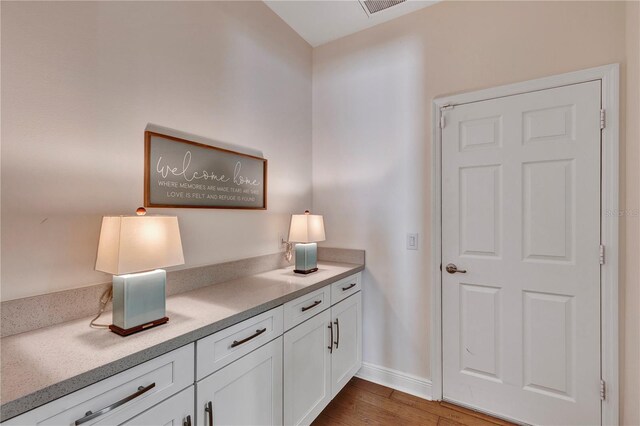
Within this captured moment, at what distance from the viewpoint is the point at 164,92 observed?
149cm

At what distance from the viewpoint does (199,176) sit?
1.64 meters

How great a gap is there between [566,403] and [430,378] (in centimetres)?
76

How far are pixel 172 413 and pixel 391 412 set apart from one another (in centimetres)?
151

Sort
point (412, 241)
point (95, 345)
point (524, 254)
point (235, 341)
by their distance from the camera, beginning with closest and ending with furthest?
point (95, 345)
point (235, 341)
point (524, 254)
point (412, 241)

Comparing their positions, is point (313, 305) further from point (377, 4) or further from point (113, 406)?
point (377, 4)

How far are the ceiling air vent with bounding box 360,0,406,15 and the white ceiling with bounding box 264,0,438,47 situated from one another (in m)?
0.03

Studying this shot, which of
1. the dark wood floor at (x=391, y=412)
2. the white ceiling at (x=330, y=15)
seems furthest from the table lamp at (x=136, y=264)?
the white ceiling at (x=330, y=15)

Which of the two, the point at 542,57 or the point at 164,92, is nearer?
the point at 164,92

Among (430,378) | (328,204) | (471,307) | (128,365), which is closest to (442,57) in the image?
(328,204)

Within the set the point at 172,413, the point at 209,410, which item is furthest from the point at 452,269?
the point at 172,413

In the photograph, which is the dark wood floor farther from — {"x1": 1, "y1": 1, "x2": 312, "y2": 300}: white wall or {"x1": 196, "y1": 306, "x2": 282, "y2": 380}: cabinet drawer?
{"x1": 1, "y1": 1, "x2": 312, "y2": 300}: white wall

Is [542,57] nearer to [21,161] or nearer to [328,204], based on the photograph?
[328,204]

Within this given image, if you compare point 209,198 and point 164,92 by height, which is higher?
point 164,92

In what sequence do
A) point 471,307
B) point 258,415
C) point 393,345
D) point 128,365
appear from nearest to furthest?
1. point 128,365
2. point 258,415
3. point 471,307
4. point 393,345
